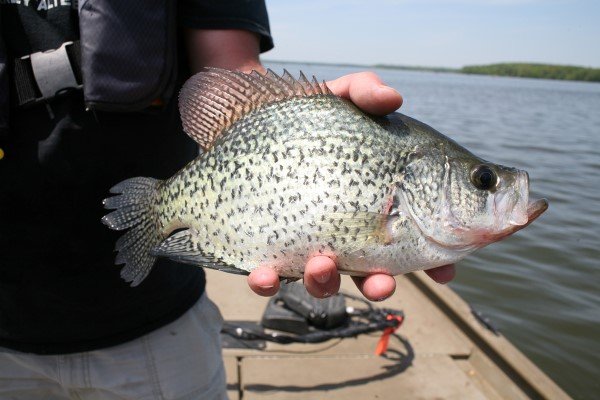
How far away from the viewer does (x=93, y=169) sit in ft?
6.53

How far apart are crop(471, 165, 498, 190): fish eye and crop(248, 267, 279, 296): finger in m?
0.74

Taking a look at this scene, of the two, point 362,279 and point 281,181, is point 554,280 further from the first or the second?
point 281,181

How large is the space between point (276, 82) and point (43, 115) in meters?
0.90

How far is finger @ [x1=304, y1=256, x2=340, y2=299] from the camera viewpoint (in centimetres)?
161

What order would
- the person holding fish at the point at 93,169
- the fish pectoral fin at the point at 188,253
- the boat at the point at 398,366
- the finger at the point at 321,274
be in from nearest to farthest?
the finger at the point at 321,274
the fish pectoral fin at the point at 188,253
the person holding fish at the point at 93,169
the boat at the point at 398,366

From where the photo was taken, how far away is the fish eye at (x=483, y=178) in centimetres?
175

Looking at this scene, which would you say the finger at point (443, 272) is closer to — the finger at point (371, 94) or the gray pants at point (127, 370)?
the finger at point (371, 94)

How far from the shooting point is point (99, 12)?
1903mm

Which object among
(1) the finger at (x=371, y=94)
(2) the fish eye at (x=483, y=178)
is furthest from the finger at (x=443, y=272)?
(1) the finger at (x=371, y=94)

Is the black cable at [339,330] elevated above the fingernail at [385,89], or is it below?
below

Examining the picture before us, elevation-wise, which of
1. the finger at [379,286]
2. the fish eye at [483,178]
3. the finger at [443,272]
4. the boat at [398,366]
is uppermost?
the fish eye at [483,178]

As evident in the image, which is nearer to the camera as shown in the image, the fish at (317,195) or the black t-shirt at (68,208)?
the fish at (317,195)

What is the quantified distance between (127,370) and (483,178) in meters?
1.63

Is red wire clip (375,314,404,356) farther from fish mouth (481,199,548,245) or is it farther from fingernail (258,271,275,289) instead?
fingernail (258,271,275,289)
